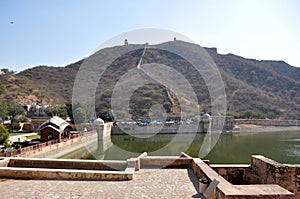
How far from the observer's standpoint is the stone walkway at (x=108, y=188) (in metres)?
6.64

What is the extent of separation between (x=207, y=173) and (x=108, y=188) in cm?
251

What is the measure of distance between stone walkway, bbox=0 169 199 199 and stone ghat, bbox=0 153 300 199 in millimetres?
343

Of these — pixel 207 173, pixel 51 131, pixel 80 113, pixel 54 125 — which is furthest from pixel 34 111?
pixel 207 173

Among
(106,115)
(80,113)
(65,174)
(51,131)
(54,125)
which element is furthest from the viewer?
(106,115)

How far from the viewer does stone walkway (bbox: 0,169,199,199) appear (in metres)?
6.64

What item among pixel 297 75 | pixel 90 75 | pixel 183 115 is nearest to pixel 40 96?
pixel 90 75

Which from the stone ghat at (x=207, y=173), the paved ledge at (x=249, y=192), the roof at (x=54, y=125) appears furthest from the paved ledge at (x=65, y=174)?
the roof at (x=54, y=125)

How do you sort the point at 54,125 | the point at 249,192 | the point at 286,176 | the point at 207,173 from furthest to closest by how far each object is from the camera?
the point at 54,125 → the point at 286,176 → the point at 207,173 → the point at 249,192

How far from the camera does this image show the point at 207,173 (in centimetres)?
718

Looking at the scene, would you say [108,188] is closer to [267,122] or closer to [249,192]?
[249,192]

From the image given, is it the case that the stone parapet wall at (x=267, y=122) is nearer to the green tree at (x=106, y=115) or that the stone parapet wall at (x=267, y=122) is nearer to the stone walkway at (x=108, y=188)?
the green tree at (x=106, y=115)

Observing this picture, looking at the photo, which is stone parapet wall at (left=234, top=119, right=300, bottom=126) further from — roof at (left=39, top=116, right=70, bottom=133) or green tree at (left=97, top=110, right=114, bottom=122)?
roof at (left=39, top=116, right=70, bottom=133)

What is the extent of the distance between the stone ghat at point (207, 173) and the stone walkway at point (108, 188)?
343 mm

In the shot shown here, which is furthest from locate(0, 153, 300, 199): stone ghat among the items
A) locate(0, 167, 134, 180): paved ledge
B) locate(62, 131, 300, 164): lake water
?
locate(62, 131, 300, 164): lake water
